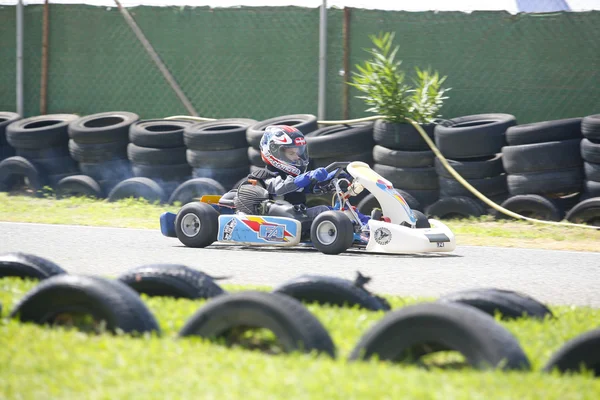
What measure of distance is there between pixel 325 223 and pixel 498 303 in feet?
10.6

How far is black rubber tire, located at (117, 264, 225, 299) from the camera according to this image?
3.98 m

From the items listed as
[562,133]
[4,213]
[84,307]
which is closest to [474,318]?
[84,307]

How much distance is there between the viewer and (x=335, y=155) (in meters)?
9.57

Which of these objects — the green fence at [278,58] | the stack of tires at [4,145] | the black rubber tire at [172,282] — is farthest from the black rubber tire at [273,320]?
the stack of tires at [4,145]

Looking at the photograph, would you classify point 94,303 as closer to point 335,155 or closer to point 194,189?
point 335,155

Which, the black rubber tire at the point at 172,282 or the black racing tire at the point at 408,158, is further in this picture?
the black racing tire at the point at 408,158

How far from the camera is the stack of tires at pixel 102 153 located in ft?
35.6

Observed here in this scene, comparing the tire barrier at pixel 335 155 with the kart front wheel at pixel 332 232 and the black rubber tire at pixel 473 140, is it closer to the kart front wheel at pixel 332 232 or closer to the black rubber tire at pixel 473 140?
the black rubber tire at pixel 473 140

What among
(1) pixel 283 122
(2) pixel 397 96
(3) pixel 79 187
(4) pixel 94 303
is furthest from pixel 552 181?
(4) pixel 94 303

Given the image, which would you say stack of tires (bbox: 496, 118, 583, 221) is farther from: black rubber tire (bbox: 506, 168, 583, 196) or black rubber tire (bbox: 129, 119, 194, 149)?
black rubber tire (bbox: 129, 119, 194, 149)

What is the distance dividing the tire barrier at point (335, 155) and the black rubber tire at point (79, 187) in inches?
0.5

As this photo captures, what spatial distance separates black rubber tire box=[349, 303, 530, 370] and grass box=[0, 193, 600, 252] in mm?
5086

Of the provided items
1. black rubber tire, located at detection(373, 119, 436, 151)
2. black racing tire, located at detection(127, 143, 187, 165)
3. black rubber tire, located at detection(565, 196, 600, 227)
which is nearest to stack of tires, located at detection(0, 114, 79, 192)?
black racing tire, located at detection(127, 143, 187, 165)

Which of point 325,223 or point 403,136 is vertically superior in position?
point 403,136
